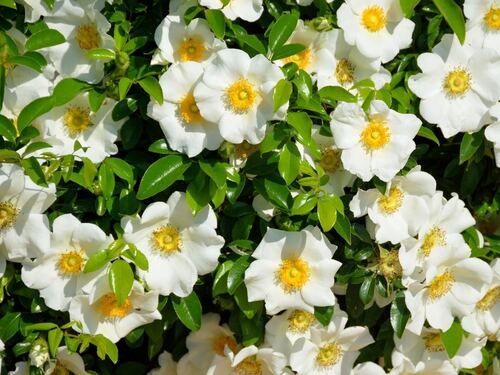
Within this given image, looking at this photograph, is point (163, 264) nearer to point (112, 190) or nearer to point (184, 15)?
point (112, 190)

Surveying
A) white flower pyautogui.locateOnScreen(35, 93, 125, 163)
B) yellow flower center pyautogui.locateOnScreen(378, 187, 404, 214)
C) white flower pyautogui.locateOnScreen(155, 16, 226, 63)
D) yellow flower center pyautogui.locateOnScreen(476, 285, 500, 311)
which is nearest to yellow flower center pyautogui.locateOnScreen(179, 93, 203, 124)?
white flower pyautogui.locateOnScreen(155, 16, 226, 63)

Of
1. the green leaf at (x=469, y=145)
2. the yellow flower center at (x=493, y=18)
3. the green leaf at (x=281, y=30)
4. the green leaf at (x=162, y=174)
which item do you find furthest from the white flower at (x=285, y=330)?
the yellow flower center at (x=493, y=18)

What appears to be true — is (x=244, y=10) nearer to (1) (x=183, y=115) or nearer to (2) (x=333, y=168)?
(1) (x=183, y=115)

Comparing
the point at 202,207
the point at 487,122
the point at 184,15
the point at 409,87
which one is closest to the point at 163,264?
the point at 202,207

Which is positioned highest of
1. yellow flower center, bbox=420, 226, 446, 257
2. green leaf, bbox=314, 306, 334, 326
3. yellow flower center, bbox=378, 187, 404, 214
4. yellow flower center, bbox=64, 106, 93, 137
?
yellow flower center, bbox=378, 187, 404, 214

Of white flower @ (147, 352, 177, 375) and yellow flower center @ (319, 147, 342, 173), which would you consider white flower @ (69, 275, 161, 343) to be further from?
yellow flower center @ (319, 147, 342, 173)

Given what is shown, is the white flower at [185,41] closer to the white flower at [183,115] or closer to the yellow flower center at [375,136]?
the white flower at [183,115]
